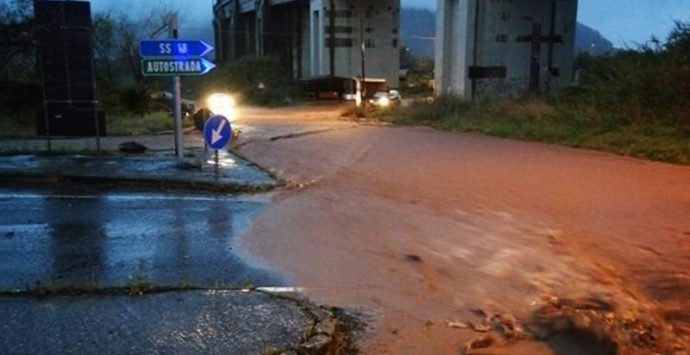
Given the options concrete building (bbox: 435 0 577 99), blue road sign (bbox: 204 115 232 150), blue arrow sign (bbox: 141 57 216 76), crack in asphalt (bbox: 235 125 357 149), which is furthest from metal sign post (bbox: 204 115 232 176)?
concrete building (bbox: 435 0 577 99)

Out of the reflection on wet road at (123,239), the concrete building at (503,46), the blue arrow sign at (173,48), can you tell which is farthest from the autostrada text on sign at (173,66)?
the concrete building at (503,46)

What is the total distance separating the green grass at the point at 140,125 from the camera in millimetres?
24938

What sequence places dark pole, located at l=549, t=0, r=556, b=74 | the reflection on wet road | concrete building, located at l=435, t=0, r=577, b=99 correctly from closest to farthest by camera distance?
the reflection on wet road → concrete building, located at l=435, t=0, r=577, b=99 → dark pole, located at l=549, t=0, r=556, b=74

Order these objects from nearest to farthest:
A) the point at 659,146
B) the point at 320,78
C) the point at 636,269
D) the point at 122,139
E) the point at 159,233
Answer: the point at 636,269
the point at 159,233
the point at 659,146
the point at 122,139
the point at 320,78

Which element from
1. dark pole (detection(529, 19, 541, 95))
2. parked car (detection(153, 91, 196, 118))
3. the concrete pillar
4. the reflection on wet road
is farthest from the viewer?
the concrete pillar

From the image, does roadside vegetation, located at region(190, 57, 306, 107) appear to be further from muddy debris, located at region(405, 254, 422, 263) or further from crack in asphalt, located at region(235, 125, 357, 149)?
muddy debris, located at region(405, 254, 422, 263)

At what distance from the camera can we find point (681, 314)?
19.7 feet

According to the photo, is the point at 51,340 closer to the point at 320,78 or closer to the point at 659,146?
the point at 659,146

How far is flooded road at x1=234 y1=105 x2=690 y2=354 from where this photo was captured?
595 centimetres

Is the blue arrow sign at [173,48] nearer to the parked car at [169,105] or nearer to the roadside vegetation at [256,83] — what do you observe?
the parked car at [169,105]

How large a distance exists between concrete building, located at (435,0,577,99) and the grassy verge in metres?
3.25

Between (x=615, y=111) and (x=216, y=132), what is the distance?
14.0 metres

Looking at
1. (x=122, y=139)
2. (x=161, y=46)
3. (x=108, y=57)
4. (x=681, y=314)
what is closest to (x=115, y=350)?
(x=681, y=314)

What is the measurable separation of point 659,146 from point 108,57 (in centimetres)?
3838
